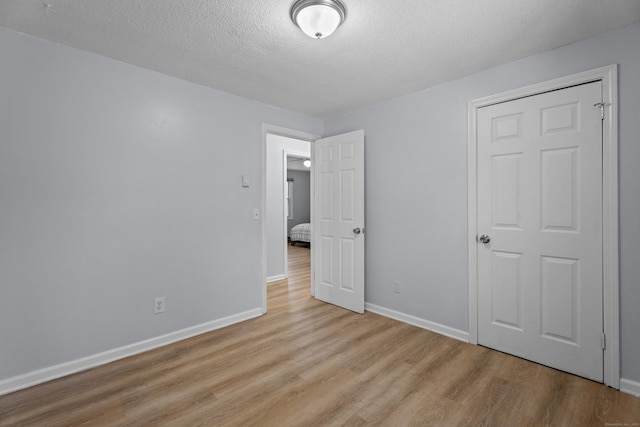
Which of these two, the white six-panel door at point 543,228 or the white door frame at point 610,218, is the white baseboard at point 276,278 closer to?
the white six-panel door at point 543,228

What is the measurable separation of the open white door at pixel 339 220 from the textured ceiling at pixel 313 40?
989mm

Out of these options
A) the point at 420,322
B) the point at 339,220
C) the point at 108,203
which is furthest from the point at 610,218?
the point at 108,203

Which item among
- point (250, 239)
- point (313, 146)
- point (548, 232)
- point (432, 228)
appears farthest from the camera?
point (313, 146)

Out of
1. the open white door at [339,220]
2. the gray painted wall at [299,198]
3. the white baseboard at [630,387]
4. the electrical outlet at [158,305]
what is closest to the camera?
the white baseboard at [630,387]

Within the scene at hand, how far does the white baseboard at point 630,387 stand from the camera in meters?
1.93

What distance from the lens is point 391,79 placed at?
2.79 meters

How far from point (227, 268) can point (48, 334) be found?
1.42 m

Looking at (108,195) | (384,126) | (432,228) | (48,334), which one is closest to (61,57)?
(108,195)

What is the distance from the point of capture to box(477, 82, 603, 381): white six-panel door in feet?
6.90

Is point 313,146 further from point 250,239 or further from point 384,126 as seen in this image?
point 250,239

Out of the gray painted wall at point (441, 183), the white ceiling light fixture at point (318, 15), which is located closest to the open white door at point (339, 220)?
the gray painted wall at point (441, 183)

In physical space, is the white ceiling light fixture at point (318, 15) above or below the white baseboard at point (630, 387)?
above

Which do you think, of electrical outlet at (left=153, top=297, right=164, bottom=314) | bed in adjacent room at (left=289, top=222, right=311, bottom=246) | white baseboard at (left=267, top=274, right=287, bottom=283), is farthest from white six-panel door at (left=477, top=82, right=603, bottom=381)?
bed in adjacent room at (left=289, top=222, right=311, bottom=246)

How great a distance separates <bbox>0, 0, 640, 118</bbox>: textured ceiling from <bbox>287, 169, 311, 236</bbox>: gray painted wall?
7269 millimetres
